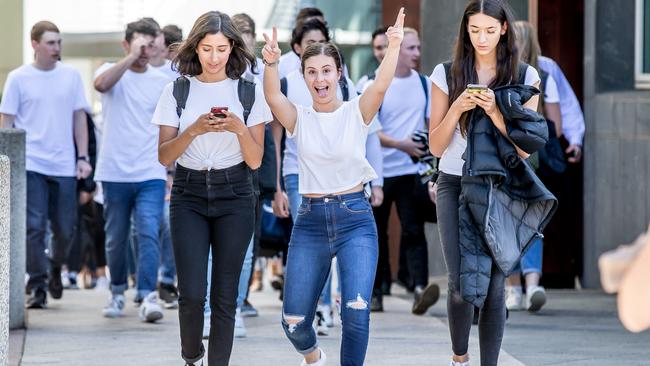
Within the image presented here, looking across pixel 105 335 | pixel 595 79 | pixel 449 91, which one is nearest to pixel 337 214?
pixel 449 91

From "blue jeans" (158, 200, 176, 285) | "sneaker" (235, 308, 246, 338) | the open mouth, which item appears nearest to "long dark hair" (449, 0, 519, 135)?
the open mouth

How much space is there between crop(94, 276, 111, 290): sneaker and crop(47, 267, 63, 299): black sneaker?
8.14ft

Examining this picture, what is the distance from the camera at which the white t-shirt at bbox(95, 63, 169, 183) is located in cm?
918

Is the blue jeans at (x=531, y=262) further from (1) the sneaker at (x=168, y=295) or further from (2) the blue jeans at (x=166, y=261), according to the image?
(2) the blue jeans at (x=166, y=261)

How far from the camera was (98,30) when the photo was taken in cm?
1702

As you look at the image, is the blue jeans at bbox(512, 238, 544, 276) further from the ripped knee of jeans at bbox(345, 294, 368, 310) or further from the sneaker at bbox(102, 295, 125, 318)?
the ripped knee of jeans at bbox(345, 294, 368, 310)

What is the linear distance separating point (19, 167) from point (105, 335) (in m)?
1.22

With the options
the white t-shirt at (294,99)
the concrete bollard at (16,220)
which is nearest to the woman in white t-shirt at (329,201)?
the white t-shirt at (294,99)

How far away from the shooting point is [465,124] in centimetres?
584

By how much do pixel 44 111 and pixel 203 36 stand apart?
13.8 feet

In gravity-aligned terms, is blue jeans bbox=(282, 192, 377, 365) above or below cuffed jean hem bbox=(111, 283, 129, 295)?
above

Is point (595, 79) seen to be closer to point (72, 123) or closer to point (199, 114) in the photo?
point (72, 123)

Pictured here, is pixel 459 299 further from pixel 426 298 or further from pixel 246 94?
pixel 426 298

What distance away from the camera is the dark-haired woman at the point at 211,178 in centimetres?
581
